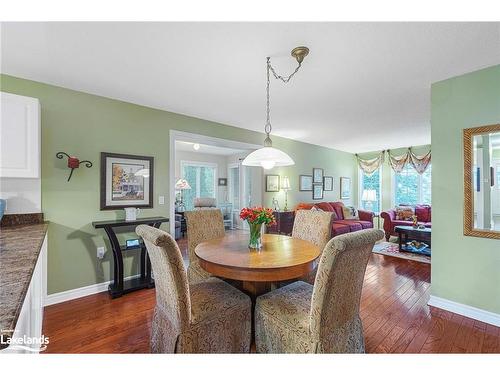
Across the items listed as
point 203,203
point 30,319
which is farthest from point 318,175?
point 30,319

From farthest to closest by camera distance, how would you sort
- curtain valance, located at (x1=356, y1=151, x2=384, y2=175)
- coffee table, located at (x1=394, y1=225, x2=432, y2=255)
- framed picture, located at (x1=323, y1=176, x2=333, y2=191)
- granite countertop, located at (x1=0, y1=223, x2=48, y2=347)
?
curtain valance, located at (x1=356, y1=151, x2=384, y2=175), framed picture, located at (x1=323, y1=176, x2=333, y2=191), coffee table, located at (x1=394, y1=225, x2=432, y2=255), granite countertop, located at (x1=0, y1=223, x2=48, y2=347)

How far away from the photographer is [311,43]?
1.78 m

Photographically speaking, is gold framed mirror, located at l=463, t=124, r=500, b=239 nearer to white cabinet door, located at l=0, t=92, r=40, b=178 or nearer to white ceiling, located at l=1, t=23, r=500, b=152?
white ceiling, located at l=1, t=23, r=500, b=152

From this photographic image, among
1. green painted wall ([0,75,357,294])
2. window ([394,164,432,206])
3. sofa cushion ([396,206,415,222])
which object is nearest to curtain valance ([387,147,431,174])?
window ([394,164,432,206])

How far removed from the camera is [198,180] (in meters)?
7.62

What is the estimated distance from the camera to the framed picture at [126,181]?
283 centimetres

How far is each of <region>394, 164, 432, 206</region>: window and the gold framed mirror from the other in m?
4.36

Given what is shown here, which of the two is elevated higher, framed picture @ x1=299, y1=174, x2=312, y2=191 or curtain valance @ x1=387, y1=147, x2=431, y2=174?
curtain valance @ x1=387, y1=147, x2=431, y2=174

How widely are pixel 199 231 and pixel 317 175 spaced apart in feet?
13.9

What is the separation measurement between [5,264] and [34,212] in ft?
5.47

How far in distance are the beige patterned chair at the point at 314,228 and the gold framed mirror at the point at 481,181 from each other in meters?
1.39

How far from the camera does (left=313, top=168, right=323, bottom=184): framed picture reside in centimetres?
584

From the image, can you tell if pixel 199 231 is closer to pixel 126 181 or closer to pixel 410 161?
pixel 126 181
